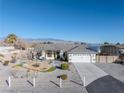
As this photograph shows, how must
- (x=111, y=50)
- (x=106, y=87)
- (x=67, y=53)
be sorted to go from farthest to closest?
(x=111, y=50)
(x=67, y=53)
(x=106, y=87)

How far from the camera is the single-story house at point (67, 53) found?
35.3 m

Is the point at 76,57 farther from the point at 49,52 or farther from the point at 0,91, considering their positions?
the point at 0,91

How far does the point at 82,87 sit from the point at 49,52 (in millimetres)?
22804

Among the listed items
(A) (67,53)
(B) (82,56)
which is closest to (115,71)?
(B) (82,56)

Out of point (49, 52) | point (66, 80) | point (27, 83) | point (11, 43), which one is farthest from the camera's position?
point (11, 43)

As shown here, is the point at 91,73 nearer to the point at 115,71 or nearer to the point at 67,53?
the point at 115,71

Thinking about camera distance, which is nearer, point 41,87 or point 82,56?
point 41,87

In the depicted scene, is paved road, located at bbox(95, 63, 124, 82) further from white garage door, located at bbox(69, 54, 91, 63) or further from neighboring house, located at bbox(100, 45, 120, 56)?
neighboring house, located at bbox(100, 45, 120, 56)

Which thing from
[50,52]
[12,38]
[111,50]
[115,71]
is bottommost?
[115,71]

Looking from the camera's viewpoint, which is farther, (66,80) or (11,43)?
(11,43)

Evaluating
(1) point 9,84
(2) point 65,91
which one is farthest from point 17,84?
(2) point 65,91

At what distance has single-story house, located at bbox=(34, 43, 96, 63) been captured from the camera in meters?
35.3

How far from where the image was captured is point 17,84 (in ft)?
57.5

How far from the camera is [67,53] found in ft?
118
